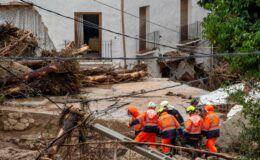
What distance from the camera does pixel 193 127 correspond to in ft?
40.4

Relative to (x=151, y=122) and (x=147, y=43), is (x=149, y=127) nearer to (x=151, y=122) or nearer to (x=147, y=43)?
(x=151, y=122)

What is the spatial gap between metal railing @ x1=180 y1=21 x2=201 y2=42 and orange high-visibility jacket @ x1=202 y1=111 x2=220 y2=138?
1822 centimetres

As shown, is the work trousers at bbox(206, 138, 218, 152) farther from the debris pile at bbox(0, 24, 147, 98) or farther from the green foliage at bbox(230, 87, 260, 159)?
the debris pile at bbox(0, 24, 147, 98)

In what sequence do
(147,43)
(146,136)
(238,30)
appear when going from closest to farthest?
(146,136) → (238,30) → (147,43)

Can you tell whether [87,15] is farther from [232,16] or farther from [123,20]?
[232,16]

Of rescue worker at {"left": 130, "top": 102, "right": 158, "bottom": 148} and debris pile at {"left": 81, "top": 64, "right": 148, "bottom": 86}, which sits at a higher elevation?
debris pile at {"left": 81, "top": 64, "right": 148, "bottom": 86}

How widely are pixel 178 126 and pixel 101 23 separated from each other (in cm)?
1389

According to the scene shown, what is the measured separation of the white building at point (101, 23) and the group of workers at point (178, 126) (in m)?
11.3

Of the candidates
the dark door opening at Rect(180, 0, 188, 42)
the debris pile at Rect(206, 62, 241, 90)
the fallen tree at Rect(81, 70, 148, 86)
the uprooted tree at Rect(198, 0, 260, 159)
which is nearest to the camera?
the uprooted tree at Rect(198, 0, 260, 159)

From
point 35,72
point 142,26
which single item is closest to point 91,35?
point 142,26

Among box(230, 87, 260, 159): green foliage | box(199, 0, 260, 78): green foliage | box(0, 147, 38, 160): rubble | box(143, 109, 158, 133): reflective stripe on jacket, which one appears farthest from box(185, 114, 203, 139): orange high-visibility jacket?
box(0, 147, 38, 160): rubble

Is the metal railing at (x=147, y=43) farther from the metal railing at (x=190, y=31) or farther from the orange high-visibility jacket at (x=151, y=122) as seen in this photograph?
the orange high-visibility jacket at (x=151, y=122)

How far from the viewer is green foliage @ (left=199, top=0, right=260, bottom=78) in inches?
516

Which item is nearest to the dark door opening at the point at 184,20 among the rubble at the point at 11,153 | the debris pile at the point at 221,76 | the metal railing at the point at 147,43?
the metal railing at the point at 147,43
